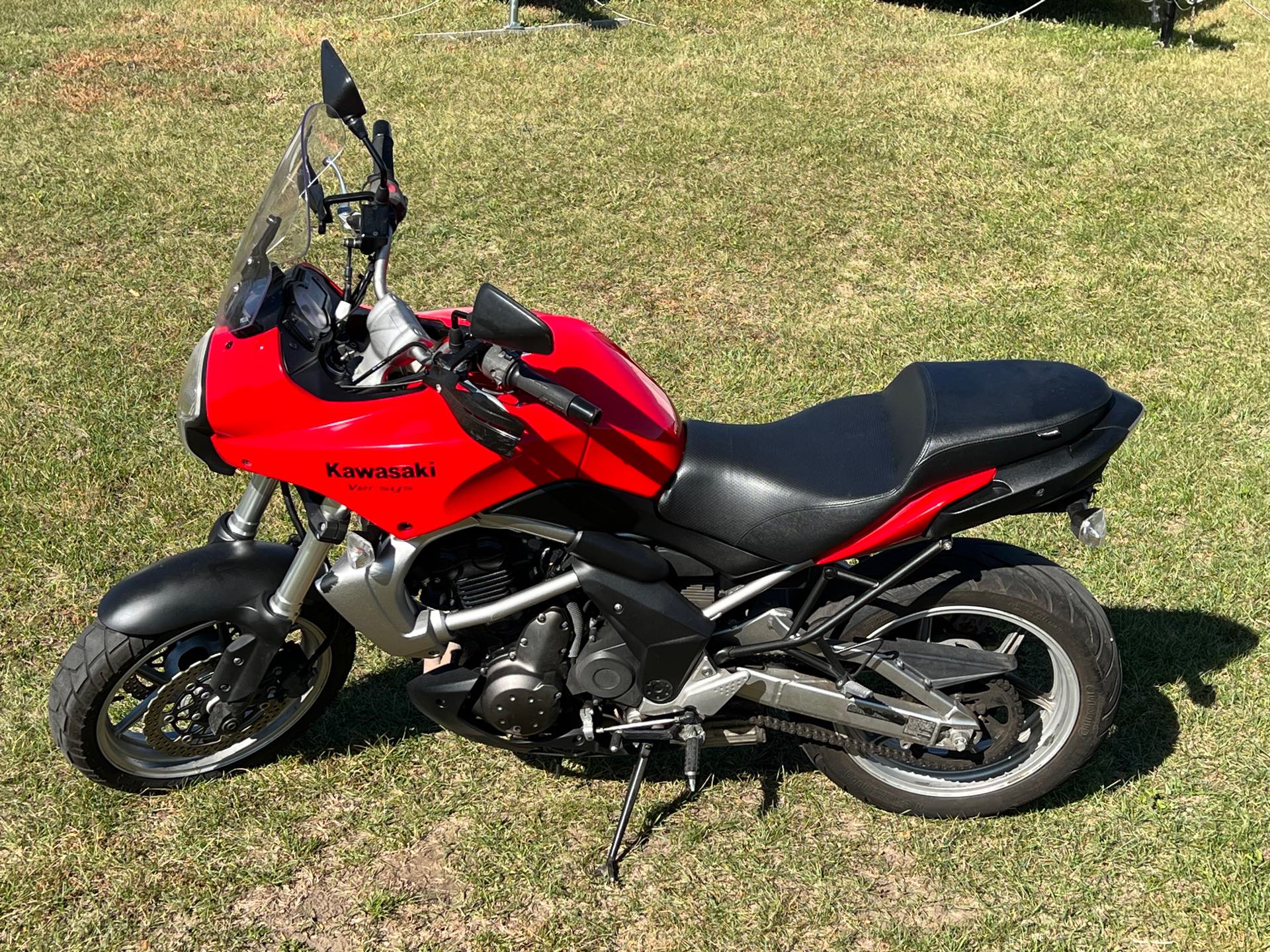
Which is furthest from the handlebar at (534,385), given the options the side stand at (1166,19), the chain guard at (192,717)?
the side stand at (1166,19)

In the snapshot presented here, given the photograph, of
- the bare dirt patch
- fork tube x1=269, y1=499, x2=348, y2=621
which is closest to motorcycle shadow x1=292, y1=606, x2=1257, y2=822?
the bare dirt patch

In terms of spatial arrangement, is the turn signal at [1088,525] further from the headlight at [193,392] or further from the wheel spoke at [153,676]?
the wheel spoke at [153,676]

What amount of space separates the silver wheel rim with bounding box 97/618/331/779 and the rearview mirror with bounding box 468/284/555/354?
1.31 m

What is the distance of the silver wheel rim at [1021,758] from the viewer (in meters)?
3.27

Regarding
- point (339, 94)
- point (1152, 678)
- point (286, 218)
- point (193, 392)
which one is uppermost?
point (339, 94)

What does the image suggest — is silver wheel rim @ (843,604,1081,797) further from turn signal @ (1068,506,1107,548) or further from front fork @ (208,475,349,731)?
front fork @ (208,475,349,731)

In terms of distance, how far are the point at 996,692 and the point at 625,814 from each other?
1.10 m

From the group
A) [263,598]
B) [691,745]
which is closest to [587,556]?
[691,745]

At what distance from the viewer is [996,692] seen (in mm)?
3350

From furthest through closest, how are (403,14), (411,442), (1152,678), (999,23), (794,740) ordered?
(999,23), (403,14), (1152,678), (794,740), (411,442)

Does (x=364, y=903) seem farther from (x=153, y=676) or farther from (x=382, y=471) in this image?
(x=382, y=471)

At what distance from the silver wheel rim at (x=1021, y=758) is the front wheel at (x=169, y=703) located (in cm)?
159

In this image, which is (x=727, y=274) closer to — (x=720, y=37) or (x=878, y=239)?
(x=878, y=239)

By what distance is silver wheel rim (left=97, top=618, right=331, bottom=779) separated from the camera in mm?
3297
